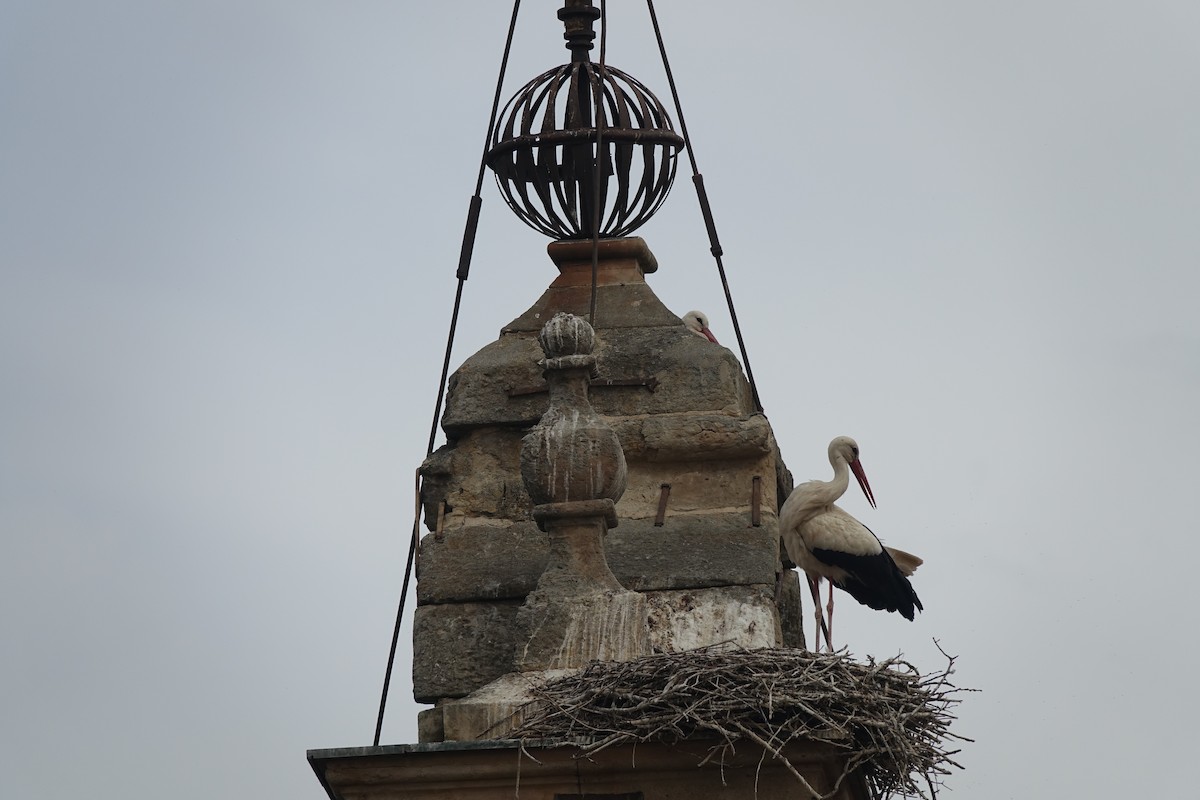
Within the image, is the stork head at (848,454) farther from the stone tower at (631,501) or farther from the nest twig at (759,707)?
the nest twig at (759,707)

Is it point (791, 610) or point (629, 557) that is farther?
point (791, 610)

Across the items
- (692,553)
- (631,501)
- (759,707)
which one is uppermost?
(631,501)

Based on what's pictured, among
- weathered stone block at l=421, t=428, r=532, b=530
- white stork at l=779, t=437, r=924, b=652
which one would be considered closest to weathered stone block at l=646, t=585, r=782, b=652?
weathered stone block at l=421, t=428, r=532, b=530

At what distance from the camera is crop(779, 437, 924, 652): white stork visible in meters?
12.3

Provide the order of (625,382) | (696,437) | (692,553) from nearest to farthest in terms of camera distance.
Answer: (692,553)
(696,437)
(625,382)

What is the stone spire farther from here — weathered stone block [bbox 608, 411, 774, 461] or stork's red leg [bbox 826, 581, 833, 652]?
stork's red leg [bbox 826, 581, 833, 652]

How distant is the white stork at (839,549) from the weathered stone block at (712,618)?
1.01m

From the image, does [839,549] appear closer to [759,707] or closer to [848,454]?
[848,454]

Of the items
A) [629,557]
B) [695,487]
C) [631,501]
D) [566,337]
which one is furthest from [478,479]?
[566,337]

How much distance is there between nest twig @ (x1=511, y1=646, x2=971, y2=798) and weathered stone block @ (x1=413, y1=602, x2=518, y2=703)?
1.26 m

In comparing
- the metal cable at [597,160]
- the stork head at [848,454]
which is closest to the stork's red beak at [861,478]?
the stork head at [848,454]

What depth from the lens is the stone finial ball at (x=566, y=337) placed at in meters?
10.8

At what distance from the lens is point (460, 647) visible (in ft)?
37.6

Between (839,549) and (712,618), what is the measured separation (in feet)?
4.25
